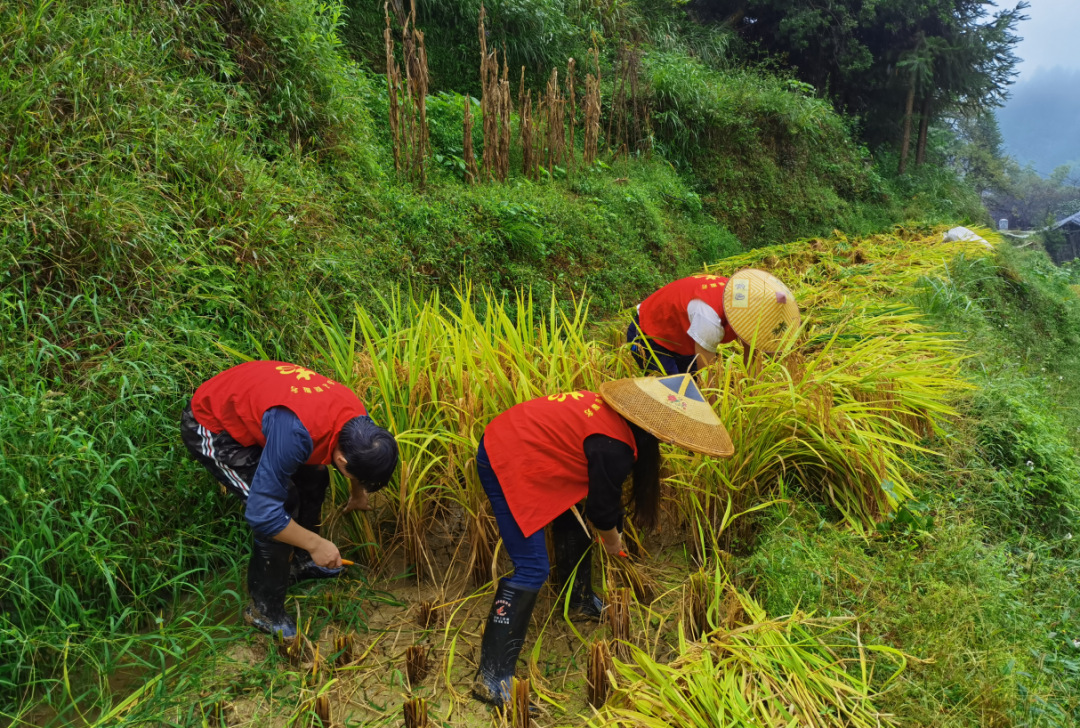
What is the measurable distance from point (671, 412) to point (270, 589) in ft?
4.83

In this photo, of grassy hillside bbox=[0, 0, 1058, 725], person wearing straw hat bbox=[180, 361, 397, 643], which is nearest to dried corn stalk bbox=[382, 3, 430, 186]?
grassy hillside bbox=[0, 0, 1058, 725]

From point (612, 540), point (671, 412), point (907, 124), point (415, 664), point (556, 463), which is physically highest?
point (671, 412)

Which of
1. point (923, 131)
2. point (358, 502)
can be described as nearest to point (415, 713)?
point (358, 502)

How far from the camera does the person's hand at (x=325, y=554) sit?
2.11 m

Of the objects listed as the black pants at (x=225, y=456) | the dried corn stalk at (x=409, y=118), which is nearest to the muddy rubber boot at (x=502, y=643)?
the black pants at (x=225, y=456)

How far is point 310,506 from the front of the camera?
2.46 meters

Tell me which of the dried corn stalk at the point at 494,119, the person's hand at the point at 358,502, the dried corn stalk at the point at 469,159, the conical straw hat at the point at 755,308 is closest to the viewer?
the person's hand at the point at 358,502

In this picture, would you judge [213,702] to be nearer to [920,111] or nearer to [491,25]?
[491,25]

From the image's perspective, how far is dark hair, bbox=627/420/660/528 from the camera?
2.25 meters

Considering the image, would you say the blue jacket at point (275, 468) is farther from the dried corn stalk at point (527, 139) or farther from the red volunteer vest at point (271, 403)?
the dried corn stalk at point (527, 139)

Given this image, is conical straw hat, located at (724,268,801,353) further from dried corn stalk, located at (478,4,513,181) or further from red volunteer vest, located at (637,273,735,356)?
dried corn stalk, located at (478,4,513,181)

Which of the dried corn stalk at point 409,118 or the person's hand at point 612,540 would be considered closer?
the person's hand at point 612,540

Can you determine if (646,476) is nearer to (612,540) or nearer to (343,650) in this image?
(612,540)

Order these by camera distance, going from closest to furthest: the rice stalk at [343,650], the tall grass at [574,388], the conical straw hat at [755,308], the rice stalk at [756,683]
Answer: the rice stalk at [756,683] < the rice stalk at [343,650] < the tall grass at [574,388] < the conical straw hat at [755,308]
